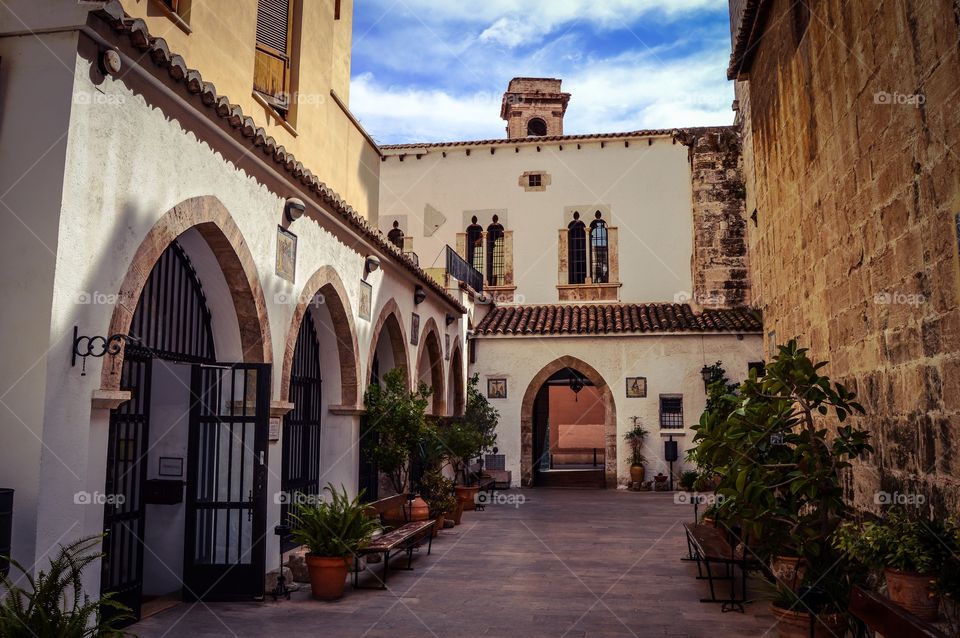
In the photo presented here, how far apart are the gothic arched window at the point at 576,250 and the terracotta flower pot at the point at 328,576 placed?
1632cm

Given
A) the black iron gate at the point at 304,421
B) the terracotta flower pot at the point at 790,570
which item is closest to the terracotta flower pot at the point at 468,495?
the black iron gate at the point at 304,421

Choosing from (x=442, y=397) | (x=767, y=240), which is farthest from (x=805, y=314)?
(x=442, y=397)

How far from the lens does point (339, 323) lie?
398 inches

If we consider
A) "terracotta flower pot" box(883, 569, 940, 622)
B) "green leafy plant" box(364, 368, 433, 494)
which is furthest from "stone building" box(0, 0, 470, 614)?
"terracotta flower pot" box(883, 569, 940, 622)

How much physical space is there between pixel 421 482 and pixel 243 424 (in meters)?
5.32

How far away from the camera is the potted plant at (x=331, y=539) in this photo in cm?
753

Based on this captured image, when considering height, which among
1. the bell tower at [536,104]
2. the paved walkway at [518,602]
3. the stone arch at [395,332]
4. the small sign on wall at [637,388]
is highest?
the bell tower at [536,104]

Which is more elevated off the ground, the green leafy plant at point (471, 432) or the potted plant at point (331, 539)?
the green leafy plant at point (471, 432)

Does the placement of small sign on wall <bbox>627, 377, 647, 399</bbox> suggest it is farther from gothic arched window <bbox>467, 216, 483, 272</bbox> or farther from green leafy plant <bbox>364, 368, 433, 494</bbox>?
green leafy plant <bbox>364, 368, 433, 494</bbox>

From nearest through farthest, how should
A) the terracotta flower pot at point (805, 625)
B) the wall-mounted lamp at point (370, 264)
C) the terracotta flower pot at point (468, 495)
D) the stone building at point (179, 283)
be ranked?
the stone building at point (179, 283) < the terracotta flower pot at point (805, 625) < the wall-mounted lamp at point (370, 264) < the terracotta flower pot at point (468, 495)

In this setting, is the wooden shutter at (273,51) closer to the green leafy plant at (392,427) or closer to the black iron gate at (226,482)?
the green leafy plant at (392,427)

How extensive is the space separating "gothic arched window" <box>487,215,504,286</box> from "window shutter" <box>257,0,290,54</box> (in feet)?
43.4

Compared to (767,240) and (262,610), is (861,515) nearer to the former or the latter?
(767,240)

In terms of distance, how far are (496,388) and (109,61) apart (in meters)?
15.3
